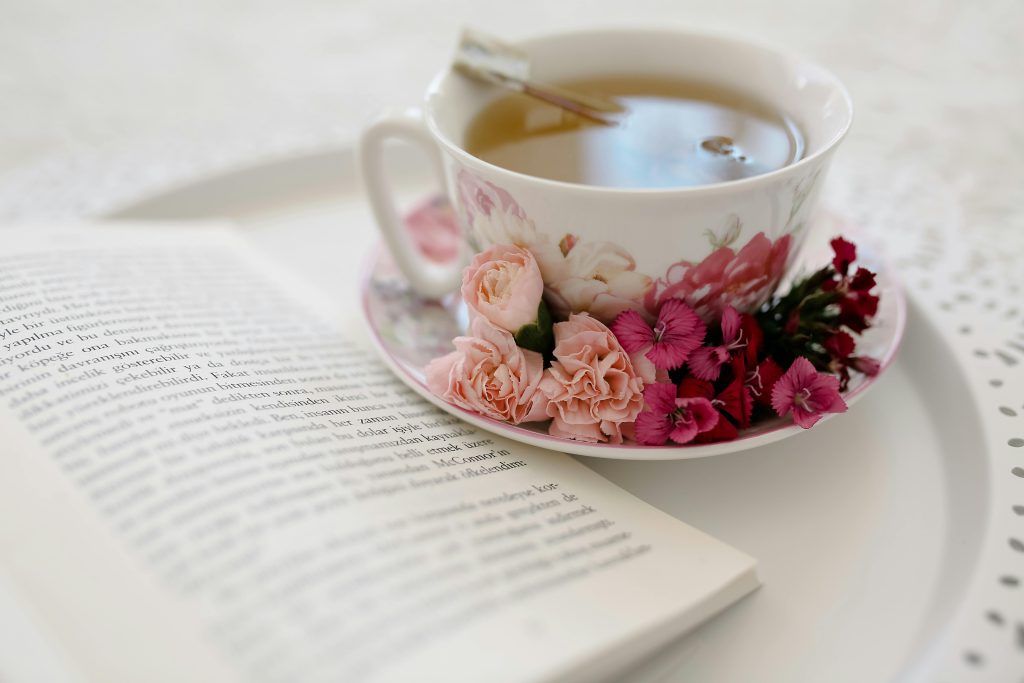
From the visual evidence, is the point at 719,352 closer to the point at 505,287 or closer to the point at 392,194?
the point at 505,287

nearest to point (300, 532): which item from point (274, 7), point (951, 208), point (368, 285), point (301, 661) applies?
point (301, 661)

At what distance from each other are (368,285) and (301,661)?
1.45ft

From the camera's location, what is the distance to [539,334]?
0.61 meters

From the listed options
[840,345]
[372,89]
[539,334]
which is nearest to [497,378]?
[539,334]

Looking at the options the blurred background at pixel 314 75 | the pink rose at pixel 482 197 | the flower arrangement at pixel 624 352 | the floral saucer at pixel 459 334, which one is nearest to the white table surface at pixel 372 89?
the blurred background at pixel 314 75

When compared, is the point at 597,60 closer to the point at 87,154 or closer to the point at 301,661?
the point at 301,661

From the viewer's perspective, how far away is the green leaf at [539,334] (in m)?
0.60

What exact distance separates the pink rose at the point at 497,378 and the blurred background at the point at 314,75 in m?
0.59

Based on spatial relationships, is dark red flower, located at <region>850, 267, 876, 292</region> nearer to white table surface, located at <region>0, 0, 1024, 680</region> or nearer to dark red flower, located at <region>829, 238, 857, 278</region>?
dark red flower, located at <region>829, 238, 857, 278</region>

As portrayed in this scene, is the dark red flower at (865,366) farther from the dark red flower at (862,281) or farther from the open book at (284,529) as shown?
the open book at (284,529)

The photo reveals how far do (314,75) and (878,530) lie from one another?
117cm

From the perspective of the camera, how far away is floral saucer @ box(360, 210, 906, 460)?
0.58 meters

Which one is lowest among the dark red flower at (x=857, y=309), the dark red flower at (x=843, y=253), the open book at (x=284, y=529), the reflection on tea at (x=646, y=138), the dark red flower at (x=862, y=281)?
the open book at (x=284, y=529)

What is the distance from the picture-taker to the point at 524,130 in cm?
71
